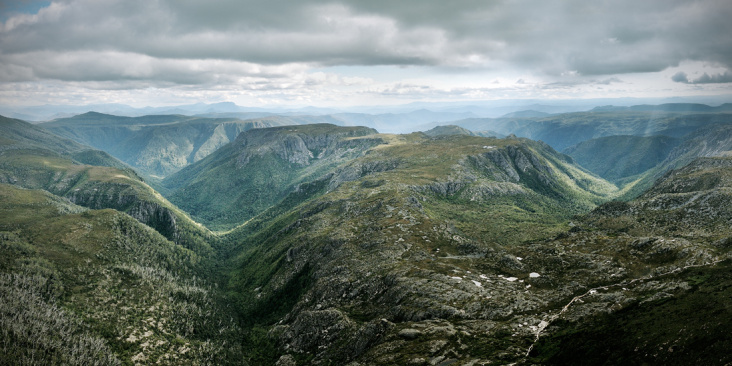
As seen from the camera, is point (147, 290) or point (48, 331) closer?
point (48, 331)

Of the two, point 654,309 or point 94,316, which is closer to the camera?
point 654,309

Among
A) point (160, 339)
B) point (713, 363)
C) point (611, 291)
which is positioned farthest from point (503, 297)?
point (160, 339)

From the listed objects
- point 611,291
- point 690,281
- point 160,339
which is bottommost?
point 160,339

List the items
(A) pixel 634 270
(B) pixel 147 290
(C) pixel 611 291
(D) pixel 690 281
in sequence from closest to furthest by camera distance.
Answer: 1. (D) pixel 690 281
2. (C) pixel 611 291
3. (A) pixel 634 270
4. (B) pixel 147 290

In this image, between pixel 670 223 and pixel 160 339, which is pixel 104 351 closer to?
pixel 160 339

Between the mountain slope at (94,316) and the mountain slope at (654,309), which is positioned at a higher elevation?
the mountain slope at (654,309)

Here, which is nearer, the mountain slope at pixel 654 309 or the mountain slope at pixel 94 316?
the mountain slope at pixel 654 309

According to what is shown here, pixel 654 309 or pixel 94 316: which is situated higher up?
pixel 654 309

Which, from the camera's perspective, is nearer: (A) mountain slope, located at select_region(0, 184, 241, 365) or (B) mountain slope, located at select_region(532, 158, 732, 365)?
(B) mountain slope, located at select_region(532, 158, 732, 365)

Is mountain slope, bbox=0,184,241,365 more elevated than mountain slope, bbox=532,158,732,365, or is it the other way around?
mountain slope, bbox=532,158,732,365

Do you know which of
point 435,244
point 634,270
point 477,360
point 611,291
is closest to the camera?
point 477,360

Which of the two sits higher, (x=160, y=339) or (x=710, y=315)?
(x=710, y=315)
